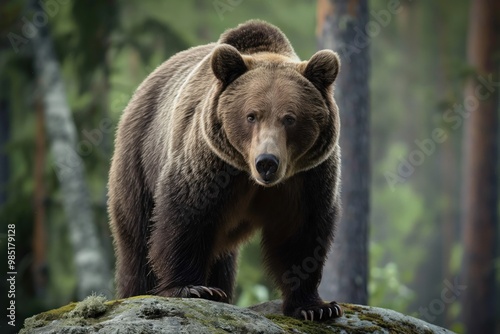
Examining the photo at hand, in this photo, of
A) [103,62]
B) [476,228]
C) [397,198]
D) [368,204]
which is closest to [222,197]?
[368,204]

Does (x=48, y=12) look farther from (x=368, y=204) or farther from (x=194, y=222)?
(x=194, y=222)

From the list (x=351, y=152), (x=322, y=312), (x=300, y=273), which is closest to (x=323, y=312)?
(x=322, y=312)

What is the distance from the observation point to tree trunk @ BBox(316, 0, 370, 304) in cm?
841

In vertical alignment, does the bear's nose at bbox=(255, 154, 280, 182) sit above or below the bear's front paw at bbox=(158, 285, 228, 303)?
above

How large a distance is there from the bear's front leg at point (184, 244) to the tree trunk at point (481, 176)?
34.7 ft

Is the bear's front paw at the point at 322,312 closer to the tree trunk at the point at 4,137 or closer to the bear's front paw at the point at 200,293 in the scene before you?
the bear's front paw at the point at 200,293

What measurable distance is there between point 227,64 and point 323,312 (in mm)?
1712

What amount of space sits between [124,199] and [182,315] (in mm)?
1938

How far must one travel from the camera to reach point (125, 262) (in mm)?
5887

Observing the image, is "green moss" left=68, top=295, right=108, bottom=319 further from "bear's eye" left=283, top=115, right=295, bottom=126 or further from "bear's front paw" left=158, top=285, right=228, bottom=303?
Answer: "bear's eye" left=283, top=115, right=295, bottom=126

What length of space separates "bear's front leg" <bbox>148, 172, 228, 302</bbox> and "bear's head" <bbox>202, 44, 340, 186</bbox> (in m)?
0.39

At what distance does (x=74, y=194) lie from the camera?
10750mm

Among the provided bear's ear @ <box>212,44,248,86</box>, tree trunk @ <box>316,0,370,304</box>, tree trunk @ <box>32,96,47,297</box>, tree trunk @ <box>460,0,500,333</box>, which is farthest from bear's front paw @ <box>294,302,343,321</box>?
tree trunk @ <box>460,0,500,333</box>

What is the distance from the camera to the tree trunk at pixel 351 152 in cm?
841
